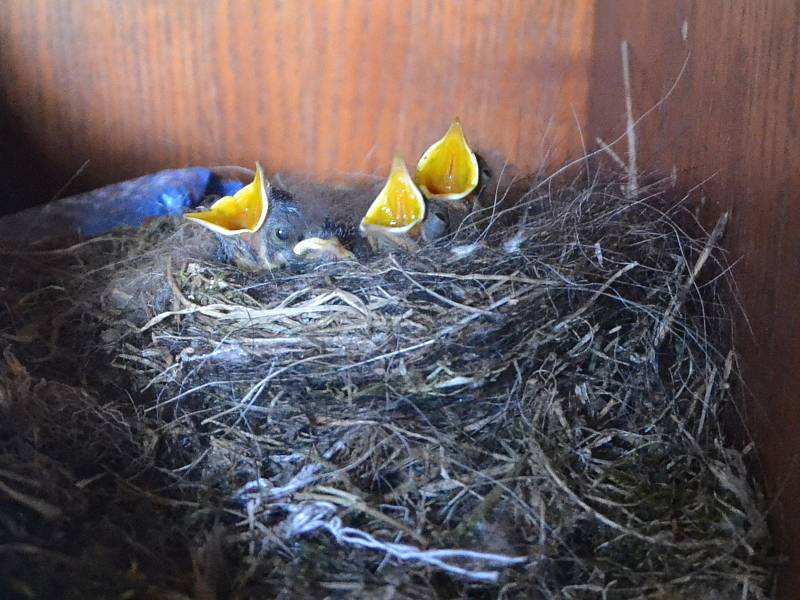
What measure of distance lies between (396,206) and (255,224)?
191 mm

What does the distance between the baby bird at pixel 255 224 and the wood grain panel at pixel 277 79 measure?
0.25m

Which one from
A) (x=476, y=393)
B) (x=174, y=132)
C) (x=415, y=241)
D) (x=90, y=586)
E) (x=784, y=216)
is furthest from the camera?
(x=174, y=132)

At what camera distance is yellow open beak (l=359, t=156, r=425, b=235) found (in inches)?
38.4

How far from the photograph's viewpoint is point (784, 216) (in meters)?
0.67

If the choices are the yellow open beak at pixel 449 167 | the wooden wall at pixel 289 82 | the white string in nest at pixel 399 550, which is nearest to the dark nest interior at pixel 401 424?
the white string in nest at pixel 399 550

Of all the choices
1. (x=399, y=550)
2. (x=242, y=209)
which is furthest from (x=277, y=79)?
(x=399, y=550)

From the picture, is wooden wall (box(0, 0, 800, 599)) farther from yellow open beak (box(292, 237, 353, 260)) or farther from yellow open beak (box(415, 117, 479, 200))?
yellow open beak (box(292, 237, 353, 260))

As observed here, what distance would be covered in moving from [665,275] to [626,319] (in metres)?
0.07

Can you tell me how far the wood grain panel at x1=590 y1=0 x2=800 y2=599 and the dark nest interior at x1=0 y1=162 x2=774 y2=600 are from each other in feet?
Answer: 0.12

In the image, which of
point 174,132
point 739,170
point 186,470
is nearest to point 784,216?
point 739,170

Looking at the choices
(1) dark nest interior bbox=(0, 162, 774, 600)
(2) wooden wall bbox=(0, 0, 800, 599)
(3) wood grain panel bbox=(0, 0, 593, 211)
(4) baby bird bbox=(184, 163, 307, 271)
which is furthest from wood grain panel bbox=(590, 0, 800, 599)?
(4) baby bird bbox=(184, 163, 307, 271)

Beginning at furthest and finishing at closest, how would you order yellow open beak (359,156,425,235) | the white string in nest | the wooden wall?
the wooden wall
yellow open beak (359,156,425,235)
the white string in nest

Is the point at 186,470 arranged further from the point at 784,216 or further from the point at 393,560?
the point at 784,216

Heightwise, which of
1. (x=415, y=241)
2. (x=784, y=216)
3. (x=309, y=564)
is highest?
(x=784, y=216)
